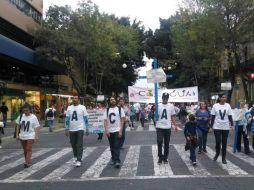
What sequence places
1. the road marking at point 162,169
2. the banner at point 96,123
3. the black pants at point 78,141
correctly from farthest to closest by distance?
the banner at point 96,123, the black pants at point 78,141, the road marking at point 162,169

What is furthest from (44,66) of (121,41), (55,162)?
(55,162)

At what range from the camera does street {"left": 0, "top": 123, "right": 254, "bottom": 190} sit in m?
10.4

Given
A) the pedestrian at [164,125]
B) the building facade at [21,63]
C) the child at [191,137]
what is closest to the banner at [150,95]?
the pedestrian at [164,125]

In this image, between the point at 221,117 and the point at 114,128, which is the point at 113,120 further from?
the point at 221,117

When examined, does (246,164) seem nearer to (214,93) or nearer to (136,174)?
(136,174)

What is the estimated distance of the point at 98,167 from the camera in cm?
1312

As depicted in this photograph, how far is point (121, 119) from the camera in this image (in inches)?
529

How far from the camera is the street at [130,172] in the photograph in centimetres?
1038

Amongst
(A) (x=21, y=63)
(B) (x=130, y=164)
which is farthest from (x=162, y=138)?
(A) (x=21, y=63)

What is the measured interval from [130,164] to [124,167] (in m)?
0.54

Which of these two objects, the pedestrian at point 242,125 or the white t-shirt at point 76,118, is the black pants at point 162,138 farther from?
the pedestrian at point 242,125

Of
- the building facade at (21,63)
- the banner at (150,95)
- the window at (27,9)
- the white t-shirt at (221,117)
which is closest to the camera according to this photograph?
the white t-shirt at (221,117)

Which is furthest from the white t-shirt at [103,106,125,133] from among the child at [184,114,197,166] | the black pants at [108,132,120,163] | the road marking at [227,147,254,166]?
the road marking at [227,147,254,166]

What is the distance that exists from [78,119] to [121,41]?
162ft
